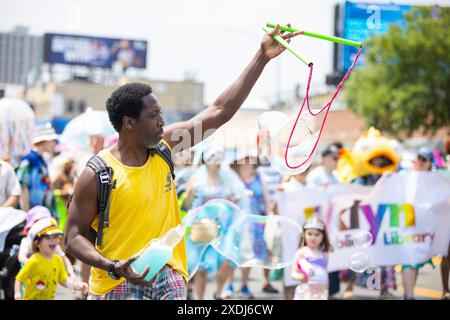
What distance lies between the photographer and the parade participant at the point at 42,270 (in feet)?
22.2

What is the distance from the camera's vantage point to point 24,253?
7.03 m

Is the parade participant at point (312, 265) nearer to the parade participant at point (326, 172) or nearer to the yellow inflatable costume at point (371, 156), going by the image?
the parade participant at point (326, 172)

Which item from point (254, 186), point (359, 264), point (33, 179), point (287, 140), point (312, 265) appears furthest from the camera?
point (254, 186)

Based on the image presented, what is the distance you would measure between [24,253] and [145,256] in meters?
3.67

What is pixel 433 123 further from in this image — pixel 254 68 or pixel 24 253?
pixel 254 68

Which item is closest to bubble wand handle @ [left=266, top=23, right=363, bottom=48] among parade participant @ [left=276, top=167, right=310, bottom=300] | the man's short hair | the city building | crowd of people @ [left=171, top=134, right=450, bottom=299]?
the man's short hair

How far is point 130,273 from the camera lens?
366 cm

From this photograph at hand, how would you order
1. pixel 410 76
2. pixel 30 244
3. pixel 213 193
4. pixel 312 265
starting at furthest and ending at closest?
pixel 410 76, pixel 213 193, pixel 312 265, pixel 30 244

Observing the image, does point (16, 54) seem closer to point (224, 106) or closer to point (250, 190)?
point (250, 190)

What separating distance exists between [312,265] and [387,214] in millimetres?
2233

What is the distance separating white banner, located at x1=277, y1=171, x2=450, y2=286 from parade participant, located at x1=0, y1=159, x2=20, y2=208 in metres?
3.34

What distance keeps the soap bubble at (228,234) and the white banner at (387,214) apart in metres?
1.98

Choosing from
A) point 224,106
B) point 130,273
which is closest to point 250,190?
point 224,106

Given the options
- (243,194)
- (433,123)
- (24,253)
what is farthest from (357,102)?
(24,253)
